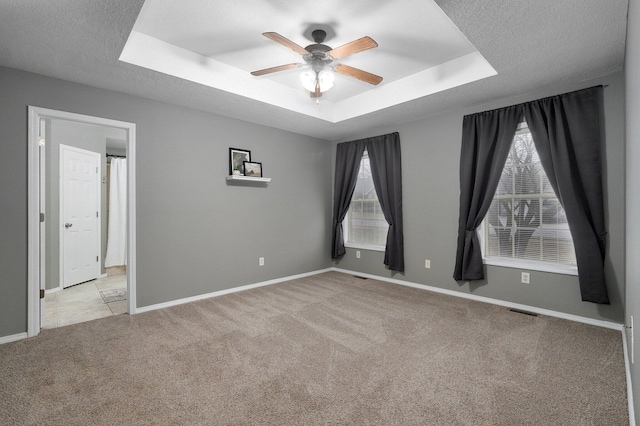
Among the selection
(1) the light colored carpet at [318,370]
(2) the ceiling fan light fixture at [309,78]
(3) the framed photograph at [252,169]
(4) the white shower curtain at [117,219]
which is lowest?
(1) the light colored carpet at [318,370]

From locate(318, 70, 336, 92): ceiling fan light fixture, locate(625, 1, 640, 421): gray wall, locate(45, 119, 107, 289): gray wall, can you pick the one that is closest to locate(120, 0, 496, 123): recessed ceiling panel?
locate(318, 70, 336, 92): ceiling fan light fixture

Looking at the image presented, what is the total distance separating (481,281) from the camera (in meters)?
3.72

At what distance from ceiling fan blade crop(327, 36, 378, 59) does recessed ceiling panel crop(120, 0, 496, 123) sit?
0.32 meters

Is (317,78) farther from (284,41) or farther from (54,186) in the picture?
(54,186)

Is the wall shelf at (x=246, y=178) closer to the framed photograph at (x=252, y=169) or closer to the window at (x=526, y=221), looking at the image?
the framed photograph at (x=252, y=169)

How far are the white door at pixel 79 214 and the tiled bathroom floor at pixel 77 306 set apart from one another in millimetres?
300

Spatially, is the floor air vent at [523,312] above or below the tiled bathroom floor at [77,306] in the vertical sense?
above

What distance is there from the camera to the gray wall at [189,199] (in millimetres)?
2736

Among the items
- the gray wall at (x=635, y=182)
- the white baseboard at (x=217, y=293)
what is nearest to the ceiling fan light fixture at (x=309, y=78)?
the gray wall at (x=635, y=182)

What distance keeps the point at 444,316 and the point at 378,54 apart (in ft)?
9.16

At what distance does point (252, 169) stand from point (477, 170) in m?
2.94

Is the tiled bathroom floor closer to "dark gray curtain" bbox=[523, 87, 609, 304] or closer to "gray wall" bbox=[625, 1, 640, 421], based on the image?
"gray wall" bbox=[625, 1, 640, 421]

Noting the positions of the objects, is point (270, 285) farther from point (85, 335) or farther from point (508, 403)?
point (508, 403)

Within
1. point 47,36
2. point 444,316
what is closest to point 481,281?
point 444,316
